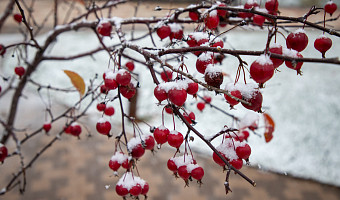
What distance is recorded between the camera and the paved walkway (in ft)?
8.02

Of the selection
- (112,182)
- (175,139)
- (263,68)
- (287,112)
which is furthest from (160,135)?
(287,112)

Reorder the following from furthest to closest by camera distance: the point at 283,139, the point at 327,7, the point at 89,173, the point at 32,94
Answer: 1. the point at 32,94
2. the point at 283,139
3. the point at 89,173
4. the point at 327,7

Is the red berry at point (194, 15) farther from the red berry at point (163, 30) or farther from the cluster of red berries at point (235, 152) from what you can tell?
the cluster of red berries at point (235, 152)

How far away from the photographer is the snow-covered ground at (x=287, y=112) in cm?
330

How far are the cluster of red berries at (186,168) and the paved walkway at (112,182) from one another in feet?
5.67

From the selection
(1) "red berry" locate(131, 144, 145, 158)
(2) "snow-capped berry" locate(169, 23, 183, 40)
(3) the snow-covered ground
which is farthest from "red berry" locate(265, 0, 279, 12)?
(3) the snow-covered ground

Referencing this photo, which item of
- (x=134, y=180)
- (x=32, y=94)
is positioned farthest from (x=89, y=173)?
(x=32, y=94)

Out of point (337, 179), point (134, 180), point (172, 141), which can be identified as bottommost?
point (337, 179)

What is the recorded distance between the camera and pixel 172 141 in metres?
0.83

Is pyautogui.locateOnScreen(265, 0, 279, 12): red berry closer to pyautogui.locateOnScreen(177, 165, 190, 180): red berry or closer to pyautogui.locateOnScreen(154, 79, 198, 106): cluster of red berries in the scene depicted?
pyautogui.locateOnScreen(154, 79, 198, 106): cluster of red berries

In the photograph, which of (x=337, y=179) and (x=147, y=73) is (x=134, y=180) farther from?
(x=147, y=73)

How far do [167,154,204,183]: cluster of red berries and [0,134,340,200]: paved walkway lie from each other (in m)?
1.73

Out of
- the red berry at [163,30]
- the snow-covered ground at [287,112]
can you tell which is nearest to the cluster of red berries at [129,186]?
the red berry at [163,30]

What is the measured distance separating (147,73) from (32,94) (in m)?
2.27
